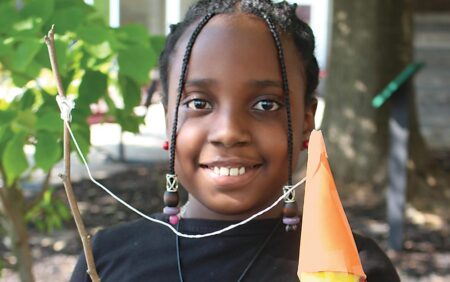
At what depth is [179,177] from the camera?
59.2 inches

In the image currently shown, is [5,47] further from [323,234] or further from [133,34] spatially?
[323,234]

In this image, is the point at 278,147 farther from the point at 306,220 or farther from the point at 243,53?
the point at 306,220

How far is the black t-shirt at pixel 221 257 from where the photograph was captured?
1.52 meters

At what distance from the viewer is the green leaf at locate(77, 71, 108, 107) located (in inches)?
83.0

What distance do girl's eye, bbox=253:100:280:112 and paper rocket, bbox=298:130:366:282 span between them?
12.6 inches

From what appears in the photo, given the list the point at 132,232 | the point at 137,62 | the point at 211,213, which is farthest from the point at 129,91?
the point at 211,213

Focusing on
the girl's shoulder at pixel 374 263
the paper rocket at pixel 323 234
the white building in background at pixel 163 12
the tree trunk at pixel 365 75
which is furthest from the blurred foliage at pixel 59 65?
the white building in background at pixel 163 12

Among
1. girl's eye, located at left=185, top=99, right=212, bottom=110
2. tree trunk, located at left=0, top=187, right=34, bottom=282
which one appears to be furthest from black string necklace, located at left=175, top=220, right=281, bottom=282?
tree trunk, located at left=0, top=187, right=34, bottom=282

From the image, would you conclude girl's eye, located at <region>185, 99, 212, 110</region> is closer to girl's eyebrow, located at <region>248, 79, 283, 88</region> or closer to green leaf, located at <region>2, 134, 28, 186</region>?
girl's eyebrow, located at <region>248, 79, 283, 88</region>

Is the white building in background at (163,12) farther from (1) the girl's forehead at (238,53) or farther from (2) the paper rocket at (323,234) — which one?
(2) the paper rocket at (323,234)

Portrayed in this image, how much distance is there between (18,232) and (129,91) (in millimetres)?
813

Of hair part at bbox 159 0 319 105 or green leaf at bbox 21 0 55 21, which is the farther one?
green leaf at bbox 21 0 55 21

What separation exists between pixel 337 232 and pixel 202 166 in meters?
0.46

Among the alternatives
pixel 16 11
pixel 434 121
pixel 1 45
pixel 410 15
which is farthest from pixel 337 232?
pixel 434 121
